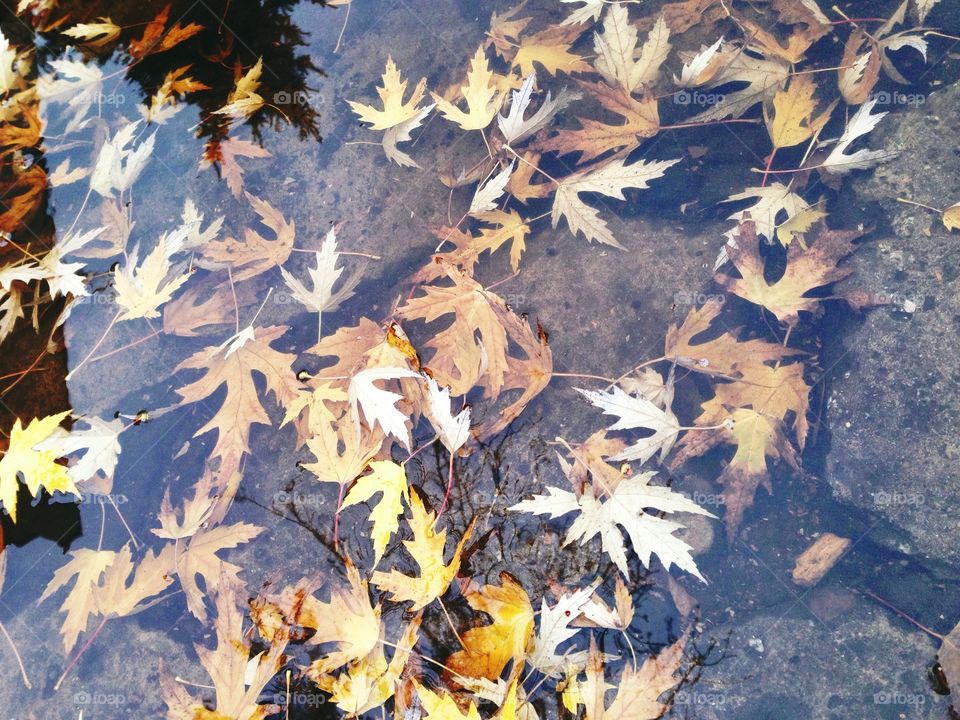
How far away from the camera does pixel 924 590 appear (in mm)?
1581

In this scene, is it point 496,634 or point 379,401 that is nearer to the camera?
point 496,634

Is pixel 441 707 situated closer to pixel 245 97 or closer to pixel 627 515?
pixel 627 515

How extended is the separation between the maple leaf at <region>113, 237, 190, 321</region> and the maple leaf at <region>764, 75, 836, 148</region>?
2.04 metres

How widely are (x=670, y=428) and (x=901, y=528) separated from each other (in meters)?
0.64

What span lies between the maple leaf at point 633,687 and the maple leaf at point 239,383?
1162 millimetres

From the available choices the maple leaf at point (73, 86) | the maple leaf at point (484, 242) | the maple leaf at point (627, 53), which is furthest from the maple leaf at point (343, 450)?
the maple leaf at point (73, 86)

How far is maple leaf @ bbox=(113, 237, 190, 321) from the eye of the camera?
2.08 metres

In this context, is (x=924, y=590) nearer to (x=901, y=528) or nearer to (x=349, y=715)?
(x=901, y=528)

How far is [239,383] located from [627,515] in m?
1.24

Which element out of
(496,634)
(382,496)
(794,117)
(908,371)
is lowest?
(496,634)

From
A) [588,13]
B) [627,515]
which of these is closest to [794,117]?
[588,13]

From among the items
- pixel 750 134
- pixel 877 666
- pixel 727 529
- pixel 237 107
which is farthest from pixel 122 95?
pixel 877 666

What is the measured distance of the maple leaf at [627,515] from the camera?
1628 millimetres

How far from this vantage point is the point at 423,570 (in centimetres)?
170
